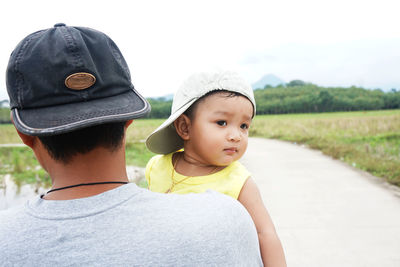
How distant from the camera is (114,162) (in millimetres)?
1189

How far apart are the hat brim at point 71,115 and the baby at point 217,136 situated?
2.32ft

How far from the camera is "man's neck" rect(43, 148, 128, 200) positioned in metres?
1.12

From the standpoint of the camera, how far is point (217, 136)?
187 cm

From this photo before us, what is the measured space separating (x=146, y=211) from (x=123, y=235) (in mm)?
94

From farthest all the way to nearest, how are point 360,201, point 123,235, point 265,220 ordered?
point 360,201, point 265,220, point 123,235

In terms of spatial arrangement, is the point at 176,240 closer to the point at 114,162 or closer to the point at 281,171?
the point at 114,162

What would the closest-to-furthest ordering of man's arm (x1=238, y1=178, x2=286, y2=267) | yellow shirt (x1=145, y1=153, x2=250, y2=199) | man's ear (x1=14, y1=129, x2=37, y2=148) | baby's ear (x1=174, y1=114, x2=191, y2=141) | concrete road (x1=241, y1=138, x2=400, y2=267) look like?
1. man's ear (x1=14, y1=129, x2=37, y2=148)
2. man's arm (x1=238, y1=178, x2=286, y2=267)
3. yellow shirt (x1=145, y1=153, x2=250, y2=199)
4. baby's ear (x1=174, y1=114, x2=191, y2=141)
5. concrete road (x1=241, y1=138, x2=400, y2=267)

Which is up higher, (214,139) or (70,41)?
(70,41)

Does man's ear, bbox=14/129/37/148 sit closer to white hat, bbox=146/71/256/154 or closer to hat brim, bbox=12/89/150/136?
hat brim, bbox=12/89/150/136

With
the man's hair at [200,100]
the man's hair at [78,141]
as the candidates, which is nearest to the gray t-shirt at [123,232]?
the man's hair at [78,141]

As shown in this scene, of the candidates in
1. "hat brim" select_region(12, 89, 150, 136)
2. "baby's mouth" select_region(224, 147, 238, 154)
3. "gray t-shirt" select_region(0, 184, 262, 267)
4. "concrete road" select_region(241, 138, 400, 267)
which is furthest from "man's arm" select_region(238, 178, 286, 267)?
"concrete road" select_region(241, 138, 400, 267)

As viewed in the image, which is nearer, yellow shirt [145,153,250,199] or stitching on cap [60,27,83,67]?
stitching on cap [60,27,83,67]

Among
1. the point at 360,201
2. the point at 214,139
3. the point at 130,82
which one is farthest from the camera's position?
the point at 360,201

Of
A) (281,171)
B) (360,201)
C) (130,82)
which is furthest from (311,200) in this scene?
(130,82)
